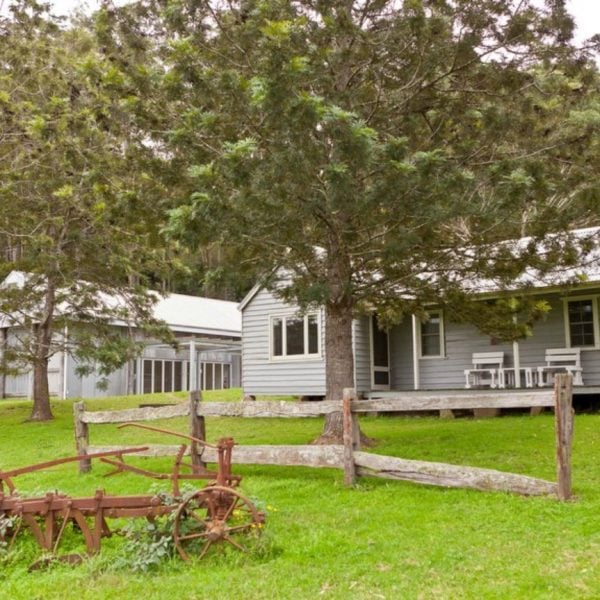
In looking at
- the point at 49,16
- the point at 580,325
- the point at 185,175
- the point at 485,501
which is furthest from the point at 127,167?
the point at 580,325

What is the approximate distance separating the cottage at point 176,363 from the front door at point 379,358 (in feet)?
28.5

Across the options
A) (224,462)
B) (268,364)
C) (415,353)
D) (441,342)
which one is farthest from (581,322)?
(224,462)

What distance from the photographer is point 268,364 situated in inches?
757

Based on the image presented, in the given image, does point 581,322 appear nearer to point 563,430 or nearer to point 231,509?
point 563,430

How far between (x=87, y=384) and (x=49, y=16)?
14951mm

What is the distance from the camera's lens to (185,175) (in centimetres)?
957

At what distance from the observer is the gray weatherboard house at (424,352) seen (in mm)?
15531

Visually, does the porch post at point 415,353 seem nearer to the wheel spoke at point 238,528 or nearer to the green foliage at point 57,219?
A: the green foliage at point 57,219

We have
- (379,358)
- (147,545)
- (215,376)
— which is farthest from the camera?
(215,376)

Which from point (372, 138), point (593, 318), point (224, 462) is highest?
point (372, 138)

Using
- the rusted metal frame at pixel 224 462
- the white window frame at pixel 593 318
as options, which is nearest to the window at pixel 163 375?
the white window frame at pixel 593 318

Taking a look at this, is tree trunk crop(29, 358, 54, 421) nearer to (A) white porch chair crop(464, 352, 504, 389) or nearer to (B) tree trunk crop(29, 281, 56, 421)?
(B) tree trunk crop(29, 281, 56, 421)

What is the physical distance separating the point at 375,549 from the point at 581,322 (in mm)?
12060

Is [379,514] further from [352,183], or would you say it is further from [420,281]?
[420,281]
